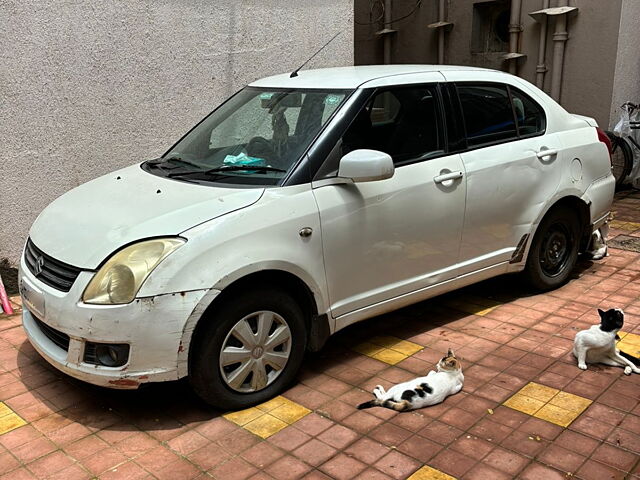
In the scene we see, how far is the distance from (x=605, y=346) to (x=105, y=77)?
15.3ft

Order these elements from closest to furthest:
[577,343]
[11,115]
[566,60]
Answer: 1. [577,343]
2. [11,115]
3. [566,60]

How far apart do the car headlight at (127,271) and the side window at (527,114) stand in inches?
115

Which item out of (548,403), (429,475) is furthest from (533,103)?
(429,475)

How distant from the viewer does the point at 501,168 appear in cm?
463

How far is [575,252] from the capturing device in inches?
217

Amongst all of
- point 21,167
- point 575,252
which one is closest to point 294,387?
point 575,252

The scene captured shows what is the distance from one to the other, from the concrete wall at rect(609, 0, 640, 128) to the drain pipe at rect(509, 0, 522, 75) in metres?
1.57

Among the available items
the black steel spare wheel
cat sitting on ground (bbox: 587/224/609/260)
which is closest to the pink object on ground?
the black steel spare wheel

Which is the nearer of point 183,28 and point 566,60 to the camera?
point 183,28

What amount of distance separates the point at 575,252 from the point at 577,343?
1.64 m

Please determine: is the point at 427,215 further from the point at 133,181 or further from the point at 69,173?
the point at 69,173

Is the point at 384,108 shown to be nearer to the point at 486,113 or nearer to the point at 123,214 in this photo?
the point at 486,113

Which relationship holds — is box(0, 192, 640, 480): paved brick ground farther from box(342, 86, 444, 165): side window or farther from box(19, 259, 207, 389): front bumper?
box(342, 86, 444, 165): side window

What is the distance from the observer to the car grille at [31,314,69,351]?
3.48m
